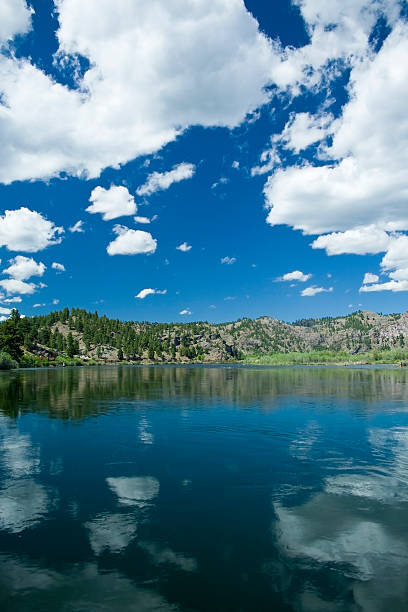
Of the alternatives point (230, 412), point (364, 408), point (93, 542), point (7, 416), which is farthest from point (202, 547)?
point (364, 408)

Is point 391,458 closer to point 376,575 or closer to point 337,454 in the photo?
point 337,454

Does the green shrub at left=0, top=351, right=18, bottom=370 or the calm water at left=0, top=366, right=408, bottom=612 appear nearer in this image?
the calm water at left=0, top=366, right=408, bottom=612

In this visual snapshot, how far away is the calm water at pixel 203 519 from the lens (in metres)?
12.7

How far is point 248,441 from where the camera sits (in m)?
33.9

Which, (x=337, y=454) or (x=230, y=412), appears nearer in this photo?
(x=337, y=454)

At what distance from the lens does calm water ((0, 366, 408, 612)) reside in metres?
12.7

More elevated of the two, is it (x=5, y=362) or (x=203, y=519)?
(x=203, y=519)

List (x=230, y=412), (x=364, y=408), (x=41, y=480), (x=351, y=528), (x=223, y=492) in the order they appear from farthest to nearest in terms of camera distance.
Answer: (x=364, y=408), (x=230, y=412), (x=41, y=480), (x=223, y=492), (x=351, y=528)

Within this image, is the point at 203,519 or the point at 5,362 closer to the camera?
the point at 203,519

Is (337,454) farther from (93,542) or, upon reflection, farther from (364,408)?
(364,408)

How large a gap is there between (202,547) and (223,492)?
20.1 feet

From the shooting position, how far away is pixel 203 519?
18.2m

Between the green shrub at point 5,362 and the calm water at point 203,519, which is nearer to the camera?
the calm water at point 203,519

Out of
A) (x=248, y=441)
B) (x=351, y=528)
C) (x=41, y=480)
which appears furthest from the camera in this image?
(x=248, y=441)
